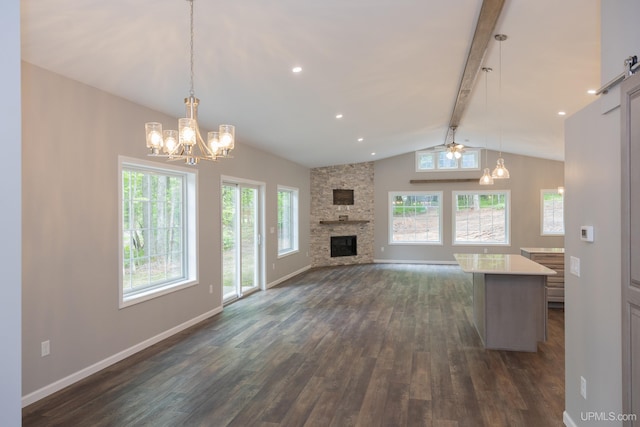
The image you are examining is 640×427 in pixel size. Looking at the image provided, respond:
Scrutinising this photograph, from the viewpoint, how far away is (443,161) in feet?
36.8

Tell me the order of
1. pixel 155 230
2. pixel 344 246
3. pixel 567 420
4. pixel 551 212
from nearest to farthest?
1. pixel 567 420
2. pixel 155 230
3. pixel 551 212
4. pixel 344 246

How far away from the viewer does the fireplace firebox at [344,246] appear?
11.0 meters

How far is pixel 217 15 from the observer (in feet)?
9.05

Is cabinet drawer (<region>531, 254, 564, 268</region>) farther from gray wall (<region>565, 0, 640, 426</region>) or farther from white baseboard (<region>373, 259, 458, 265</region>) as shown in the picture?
white baseboard (<region>373, 259, 458, 265</region>)

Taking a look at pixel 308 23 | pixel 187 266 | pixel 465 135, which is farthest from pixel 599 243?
pixel 465 135

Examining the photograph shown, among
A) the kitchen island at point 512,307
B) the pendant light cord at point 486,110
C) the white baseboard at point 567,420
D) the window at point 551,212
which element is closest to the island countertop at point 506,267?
the kitchen island at point 512,307

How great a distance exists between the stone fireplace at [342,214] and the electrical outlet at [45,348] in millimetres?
7644

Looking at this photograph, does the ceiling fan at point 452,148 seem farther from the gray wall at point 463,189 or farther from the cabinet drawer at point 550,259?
the cabinet drawer at point 550,259

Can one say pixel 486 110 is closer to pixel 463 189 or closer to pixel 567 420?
pixel 463 189

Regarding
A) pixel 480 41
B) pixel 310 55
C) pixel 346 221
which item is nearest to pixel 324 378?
pixel 310 55

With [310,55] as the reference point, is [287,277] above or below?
below

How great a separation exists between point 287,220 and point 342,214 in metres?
2.28

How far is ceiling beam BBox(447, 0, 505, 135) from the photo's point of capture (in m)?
3.18

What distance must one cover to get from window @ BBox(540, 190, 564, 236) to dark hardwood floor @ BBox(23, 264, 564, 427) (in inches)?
217
